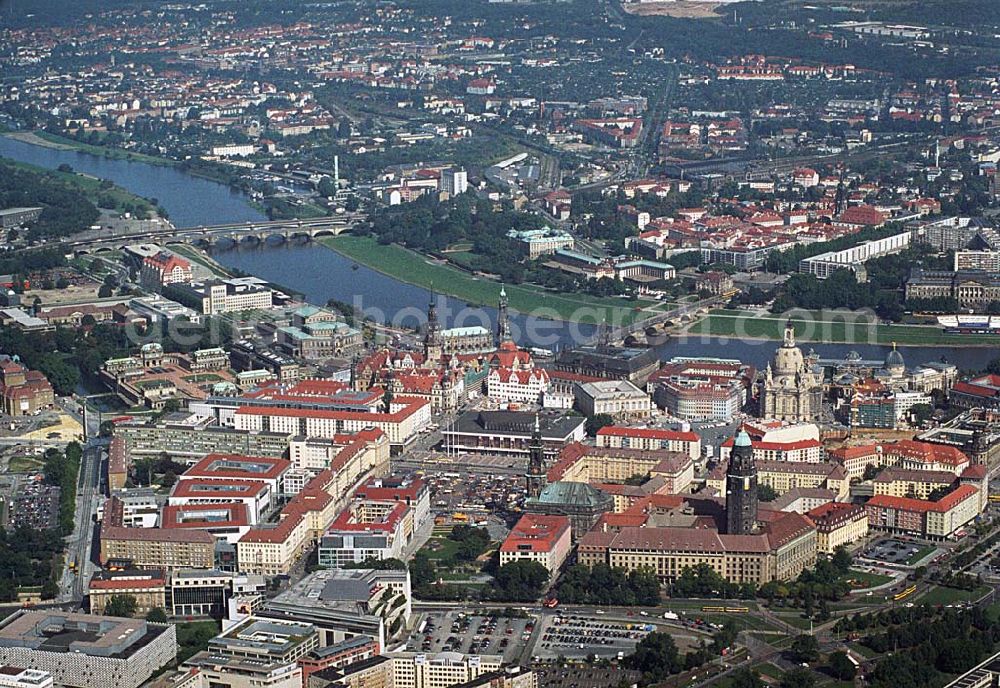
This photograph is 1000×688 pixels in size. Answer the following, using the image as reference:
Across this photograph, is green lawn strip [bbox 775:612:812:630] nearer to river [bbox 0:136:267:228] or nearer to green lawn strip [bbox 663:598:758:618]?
green lawn strip [bbox 663:598:758:618]

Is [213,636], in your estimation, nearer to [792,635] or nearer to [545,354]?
[792,635]

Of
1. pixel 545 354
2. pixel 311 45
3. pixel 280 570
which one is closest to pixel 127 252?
pixel 545 354

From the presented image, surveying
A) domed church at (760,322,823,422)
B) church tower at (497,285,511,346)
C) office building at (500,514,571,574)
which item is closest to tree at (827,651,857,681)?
office building at (500,514,571,574)

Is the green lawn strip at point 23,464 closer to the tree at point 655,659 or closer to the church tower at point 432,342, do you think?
the church tower at point 432,342

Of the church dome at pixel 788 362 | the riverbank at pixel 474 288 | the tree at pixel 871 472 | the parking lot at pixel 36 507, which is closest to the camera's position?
the parking lot at pixel 36 507

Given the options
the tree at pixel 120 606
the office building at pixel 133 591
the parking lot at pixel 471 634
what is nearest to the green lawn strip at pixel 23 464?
the office building at pixel 133 591
